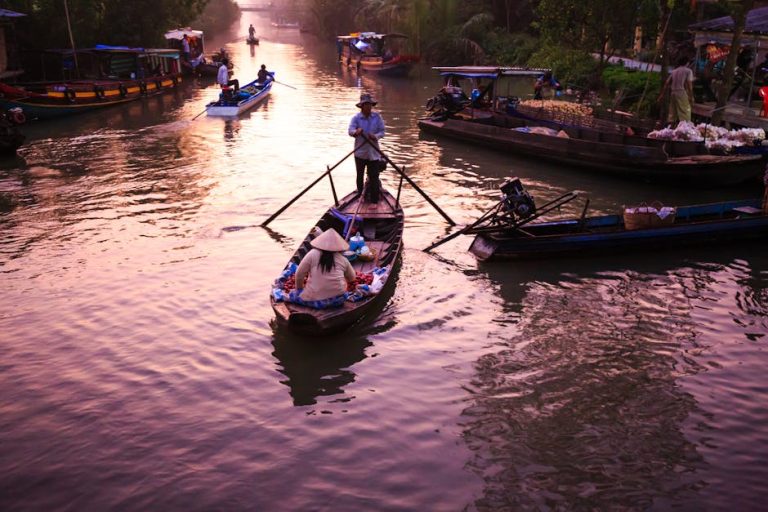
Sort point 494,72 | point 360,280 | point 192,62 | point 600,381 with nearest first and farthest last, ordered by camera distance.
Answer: point 600,381, point 360,280, point 494,72, point 192,62

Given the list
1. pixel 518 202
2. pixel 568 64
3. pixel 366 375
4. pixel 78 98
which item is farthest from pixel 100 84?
pixel 366 375

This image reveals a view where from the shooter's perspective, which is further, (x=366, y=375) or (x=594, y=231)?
(x=594, y=231)

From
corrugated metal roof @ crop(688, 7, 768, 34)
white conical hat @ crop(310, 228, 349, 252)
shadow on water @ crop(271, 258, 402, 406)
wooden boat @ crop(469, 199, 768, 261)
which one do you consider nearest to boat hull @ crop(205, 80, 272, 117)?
wooden boat @ crop(469, 199, 768, 261)

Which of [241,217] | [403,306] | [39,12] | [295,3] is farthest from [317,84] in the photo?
[295,3]

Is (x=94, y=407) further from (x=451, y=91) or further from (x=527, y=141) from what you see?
(x=451, y=91)

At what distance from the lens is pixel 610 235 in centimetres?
1120

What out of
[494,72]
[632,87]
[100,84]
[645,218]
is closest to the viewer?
[645,218]

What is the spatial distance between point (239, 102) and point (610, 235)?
17.9 metres

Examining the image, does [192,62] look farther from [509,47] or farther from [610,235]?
[610,235]

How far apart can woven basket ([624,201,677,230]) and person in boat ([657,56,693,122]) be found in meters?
6.69

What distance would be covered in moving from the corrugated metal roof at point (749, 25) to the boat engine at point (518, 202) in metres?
10.6

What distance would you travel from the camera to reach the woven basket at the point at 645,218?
11391 mm

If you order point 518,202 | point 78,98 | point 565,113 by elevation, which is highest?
point 78,98

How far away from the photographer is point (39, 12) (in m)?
27.2
